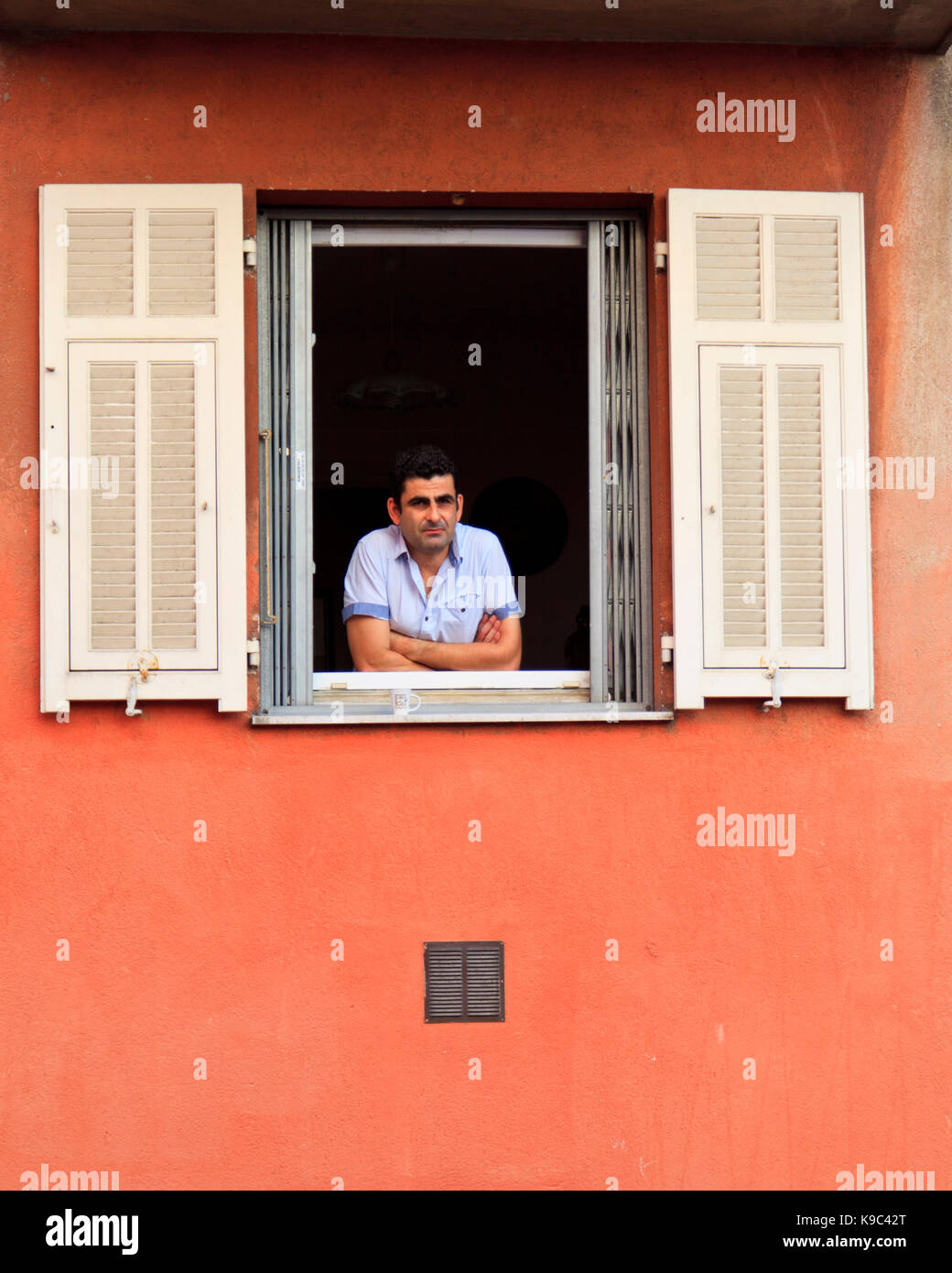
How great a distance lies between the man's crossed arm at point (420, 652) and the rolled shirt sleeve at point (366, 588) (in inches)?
1.2

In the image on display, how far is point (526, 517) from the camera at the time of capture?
7754 millimetres

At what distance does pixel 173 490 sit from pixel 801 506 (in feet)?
6.63

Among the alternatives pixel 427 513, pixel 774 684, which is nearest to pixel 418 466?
pixel 427 513

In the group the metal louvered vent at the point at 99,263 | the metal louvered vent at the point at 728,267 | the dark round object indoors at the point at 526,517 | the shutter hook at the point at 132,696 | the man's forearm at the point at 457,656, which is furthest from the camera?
the dark round object indoors at the point at 526,517

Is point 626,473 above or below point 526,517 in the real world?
below

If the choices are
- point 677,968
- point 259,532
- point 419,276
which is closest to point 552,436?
point 419,276

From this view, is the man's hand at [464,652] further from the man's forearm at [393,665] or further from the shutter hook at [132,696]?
the shutter hook at [132,696]

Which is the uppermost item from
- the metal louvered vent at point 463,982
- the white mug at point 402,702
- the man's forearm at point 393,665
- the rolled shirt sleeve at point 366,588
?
the rolled shirt sleeve at point 366,588

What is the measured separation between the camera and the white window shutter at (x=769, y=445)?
172 inches

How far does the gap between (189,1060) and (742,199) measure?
3266 mm

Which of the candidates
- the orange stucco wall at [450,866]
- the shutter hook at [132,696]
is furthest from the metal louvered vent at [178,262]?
the shutter hook at [132,696]

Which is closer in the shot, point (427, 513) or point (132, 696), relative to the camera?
point (132, 696)

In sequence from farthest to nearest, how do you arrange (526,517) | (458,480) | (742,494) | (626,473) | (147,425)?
(526,517) < (458,480) < (626,473) < (742,494) < (147,425)

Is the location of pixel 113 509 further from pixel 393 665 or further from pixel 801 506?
pixel 801 506
